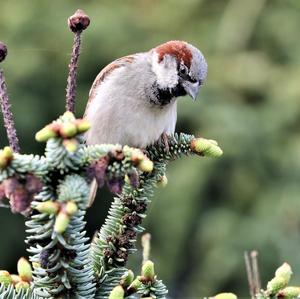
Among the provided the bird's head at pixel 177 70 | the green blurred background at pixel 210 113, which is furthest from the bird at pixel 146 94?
the green blurred background at pixel 210 113

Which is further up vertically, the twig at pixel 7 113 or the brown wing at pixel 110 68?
the brown wing at pixel 110 68

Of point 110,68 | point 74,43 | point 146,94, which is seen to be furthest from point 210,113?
point 74,43

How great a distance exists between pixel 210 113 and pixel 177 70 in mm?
4019

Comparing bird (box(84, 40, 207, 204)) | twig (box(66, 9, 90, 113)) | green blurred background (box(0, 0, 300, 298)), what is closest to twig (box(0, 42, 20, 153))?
twig (box(66, 9, 90, 113))

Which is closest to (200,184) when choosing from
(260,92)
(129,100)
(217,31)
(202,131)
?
(202,131)

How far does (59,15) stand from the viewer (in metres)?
7.55

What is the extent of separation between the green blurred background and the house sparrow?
9.31 feet

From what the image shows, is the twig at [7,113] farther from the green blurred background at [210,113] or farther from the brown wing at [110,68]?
the green blurred background at [210,113]

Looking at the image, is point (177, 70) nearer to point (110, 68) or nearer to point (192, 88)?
point (192, 88)

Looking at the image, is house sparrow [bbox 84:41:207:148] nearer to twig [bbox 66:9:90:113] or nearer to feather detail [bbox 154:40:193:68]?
feather detail [bbox 154:40:193:68]

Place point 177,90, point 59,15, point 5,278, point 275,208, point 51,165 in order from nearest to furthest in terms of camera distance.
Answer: point 51,165, point 5,278, point 177,90, point 275,208, point 59,15

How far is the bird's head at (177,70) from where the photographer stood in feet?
8.50

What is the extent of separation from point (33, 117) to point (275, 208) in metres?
2.27

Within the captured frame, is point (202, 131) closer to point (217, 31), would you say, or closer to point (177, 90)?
point (217, 31)
